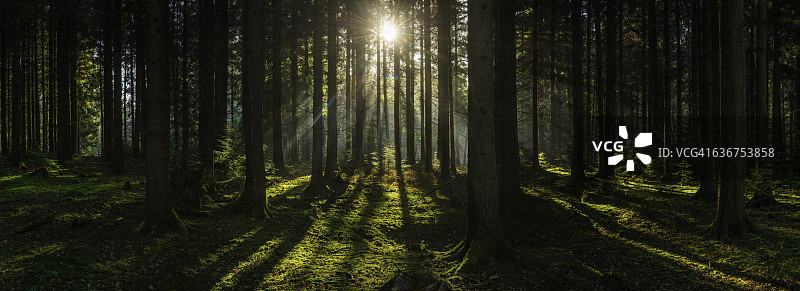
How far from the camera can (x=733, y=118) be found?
8.70m

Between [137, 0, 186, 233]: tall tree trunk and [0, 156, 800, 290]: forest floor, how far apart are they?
556 mm

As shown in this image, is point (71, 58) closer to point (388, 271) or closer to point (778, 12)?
point (388, 271)

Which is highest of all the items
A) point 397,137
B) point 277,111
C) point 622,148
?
point 277,111

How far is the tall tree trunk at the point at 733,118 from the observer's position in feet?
28.2

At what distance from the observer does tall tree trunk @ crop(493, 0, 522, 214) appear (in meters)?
11.5

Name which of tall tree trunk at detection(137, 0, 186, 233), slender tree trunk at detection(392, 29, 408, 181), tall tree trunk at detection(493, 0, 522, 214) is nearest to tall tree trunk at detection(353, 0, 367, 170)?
slender tree trunk at detection(392, 29, 408, 181)

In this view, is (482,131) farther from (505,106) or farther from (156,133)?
(156,133)

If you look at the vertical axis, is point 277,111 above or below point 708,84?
above

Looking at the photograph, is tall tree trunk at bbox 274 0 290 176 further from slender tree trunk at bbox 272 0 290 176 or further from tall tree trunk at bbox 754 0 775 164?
tall tree trunk at bbox 754 0 775 164

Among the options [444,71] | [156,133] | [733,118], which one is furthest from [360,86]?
[733,118]

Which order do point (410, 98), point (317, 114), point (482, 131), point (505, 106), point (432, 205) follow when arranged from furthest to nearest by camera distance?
point (410, 98), point (317, 114), point (432, 205), point (505, 106), point (482, 131)

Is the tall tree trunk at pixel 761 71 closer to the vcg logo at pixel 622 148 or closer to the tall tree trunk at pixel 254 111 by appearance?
the vcg logo at pixel 622 148

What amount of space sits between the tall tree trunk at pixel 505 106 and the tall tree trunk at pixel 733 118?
16.4ft

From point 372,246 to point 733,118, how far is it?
9.26 meters
